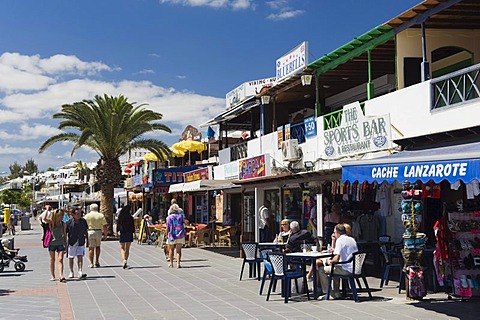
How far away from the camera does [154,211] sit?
3278 centimetres

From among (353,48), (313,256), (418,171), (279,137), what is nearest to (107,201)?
(279,137)

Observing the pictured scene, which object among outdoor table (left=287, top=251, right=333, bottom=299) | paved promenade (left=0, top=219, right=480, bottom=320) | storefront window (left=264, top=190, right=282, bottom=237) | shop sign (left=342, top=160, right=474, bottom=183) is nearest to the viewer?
shop sign (left=342, top=160, right=474, bottom=183)

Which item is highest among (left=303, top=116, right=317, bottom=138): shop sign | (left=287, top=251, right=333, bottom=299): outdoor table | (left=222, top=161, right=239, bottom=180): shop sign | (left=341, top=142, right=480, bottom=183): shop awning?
(left=303, top=116, right=317, bottom=138): shop sign

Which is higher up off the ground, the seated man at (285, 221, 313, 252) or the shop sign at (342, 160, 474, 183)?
the shop sign at (342, 160, 474, 183)

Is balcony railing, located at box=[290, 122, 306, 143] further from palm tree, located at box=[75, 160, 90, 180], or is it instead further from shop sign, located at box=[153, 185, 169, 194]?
palm tree, located at box=[75, 160, 90, 180]

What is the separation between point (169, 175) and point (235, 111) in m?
9.86

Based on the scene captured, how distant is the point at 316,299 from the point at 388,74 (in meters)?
9.10

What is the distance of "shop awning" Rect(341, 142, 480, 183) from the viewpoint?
8166mm

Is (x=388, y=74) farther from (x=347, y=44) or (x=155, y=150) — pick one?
(x=155, y=150)

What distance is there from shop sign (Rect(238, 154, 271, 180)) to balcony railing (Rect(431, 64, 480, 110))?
8.49 metres

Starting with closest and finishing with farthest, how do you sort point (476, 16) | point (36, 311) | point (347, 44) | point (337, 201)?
1. point (36, 311)
2. point (476, 16)
3. point (347, 44)
4. point (337, 201)

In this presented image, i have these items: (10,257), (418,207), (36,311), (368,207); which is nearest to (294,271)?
(418,207)

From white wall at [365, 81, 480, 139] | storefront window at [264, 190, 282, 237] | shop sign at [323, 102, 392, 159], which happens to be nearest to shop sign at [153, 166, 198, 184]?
storefront window at [264, 190, 282, 237]

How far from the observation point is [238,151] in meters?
24.8
